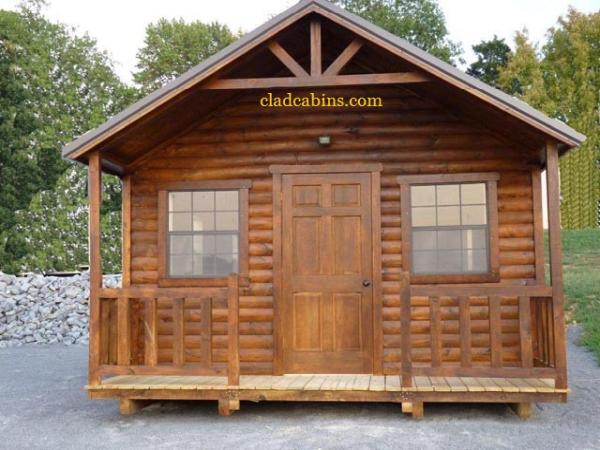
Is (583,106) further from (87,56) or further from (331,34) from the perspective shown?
(331,34)

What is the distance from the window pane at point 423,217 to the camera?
25.8ft

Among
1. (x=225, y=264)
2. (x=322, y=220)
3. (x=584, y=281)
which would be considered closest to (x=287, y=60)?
(x=322, y=220)

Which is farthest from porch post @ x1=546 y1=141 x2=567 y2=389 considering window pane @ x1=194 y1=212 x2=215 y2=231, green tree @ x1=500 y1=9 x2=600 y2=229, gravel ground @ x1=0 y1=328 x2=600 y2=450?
green tree @ x1=500 y1=9 x2=600 y2=229

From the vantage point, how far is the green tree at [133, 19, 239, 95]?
3234 cm

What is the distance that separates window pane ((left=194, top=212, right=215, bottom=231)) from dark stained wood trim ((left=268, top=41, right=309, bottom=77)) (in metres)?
2.15

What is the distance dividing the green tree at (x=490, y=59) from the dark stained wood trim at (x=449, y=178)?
89.6 ft

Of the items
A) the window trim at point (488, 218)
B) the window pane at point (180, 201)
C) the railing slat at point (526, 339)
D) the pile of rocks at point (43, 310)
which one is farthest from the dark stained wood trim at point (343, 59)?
the pile of rocks at point (43, 310)

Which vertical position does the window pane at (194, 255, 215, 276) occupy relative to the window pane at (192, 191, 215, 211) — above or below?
below

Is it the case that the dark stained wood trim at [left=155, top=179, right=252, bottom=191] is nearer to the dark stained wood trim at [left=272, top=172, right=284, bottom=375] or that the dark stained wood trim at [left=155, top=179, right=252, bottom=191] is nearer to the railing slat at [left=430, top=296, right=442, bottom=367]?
the dark stained wood trim at [left=272, top=172, right=284, bottom=375]

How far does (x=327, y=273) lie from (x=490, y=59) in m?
29.1

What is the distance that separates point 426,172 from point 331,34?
6.04 ft

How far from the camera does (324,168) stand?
7.86 meters

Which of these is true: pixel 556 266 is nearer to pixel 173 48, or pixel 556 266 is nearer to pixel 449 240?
Answer: pixel 449 240

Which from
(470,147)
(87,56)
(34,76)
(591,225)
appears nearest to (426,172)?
(470,147)
